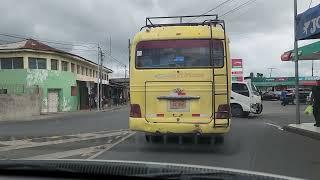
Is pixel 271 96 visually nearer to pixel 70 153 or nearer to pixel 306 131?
pixel 306 131

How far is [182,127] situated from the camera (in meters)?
14.2

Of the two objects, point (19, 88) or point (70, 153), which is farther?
point (19, 88)

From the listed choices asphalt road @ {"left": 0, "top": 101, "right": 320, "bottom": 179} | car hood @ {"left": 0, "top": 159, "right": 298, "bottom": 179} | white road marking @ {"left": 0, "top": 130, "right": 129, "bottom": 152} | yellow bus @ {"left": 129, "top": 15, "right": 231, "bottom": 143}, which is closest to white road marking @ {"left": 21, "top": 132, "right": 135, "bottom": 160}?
asphalt road @ {"left": 0, "top": 101, "right": 320, "bottom": 179}

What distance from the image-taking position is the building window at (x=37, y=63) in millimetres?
49969

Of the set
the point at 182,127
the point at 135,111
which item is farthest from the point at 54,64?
the point at 182,127

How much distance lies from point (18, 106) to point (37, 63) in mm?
9866

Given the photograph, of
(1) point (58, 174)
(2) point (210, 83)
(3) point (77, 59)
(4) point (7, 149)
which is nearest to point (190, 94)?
(2) point (210, 83)

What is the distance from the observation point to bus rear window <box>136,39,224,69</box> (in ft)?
47.8

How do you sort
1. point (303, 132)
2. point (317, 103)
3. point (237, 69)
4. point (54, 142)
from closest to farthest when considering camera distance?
point (54, 142) < point (303, 132) < point (317, 103) < point (237, 69)

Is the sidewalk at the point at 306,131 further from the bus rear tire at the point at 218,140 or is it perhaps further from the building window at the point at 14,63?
the building window at the point at 14,63

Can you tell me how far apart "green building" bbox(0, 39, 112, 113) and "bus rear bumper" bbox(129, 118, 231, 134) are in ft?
108

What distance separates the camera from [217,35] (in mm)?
14578

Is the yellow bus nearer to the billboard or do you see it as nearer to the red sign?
the billboard

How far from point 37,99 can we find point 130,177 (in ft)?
135
